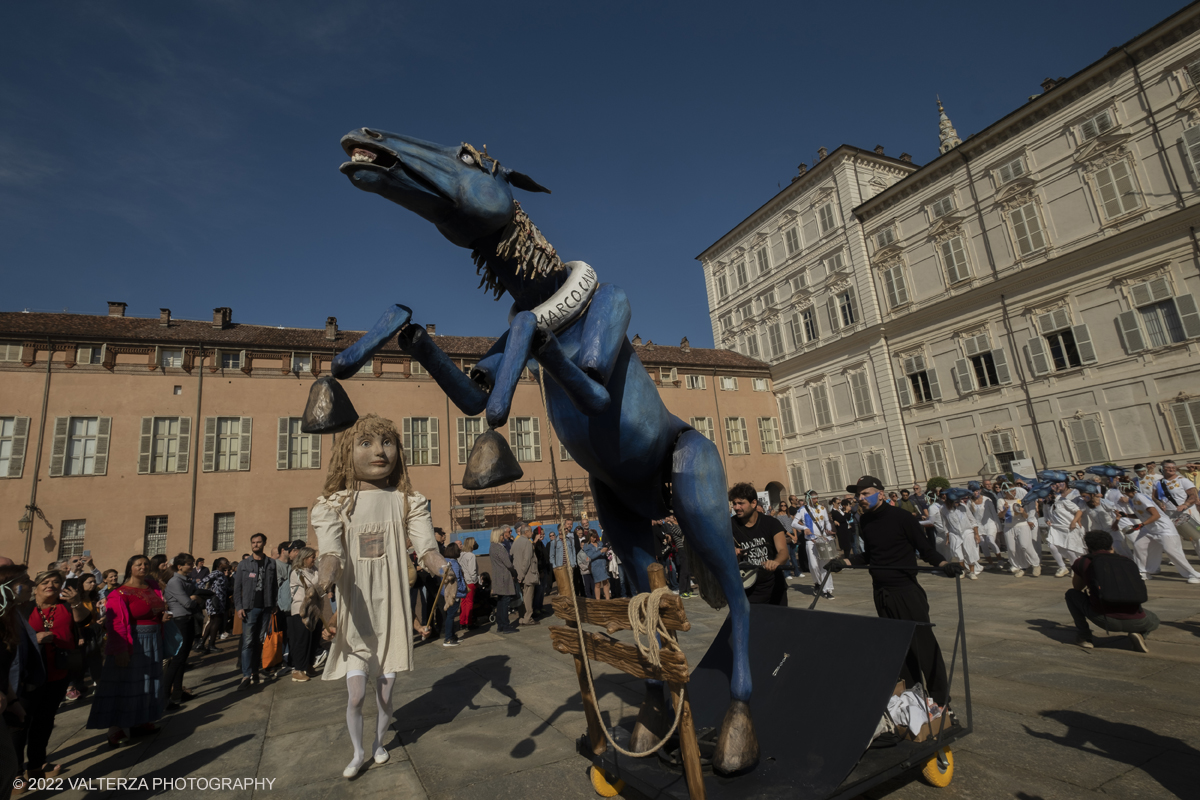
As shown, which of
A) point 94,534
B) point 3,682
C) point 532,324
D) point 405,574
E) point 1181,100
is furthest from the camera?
point 94,534

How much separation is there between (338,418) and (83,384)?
79.4 feet

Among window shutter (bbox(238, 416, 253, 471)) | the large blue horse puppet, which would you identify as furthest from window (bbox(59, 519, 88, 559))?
the large blue horse puppet

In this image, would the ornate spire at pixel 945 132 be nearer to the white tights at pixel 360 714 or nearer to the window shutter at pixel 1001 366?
the window shutter at pixel 1001 366

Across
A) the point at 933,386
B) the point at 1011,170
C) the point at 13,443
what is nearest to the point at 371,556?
the point at 13,443

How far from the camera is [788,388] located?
31.1 meters

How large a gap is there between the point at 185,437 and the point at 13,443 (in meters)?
4.58

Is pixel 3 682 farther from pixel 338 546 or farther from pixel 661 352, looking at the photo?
pixel 661 352

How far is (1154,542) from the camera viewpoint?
8258mm

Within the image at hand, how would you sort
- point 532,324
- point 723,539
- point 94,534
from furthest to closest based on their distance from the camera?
point 94,534
point 723,539
point 532,324

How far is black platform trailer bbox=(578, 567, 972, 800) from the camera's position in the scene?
254 centimetres

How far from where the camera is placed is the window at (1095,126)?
1898 centimetres

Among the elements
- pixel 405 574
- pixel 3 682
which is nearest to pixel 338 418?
pixel 405 574

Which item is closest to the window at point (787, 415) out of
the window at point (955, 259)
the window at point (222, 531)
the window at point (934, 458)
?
the window at point (934, 458)

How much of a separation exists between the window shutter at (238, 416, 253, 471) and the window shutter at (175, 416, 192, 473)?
152 centimetres
